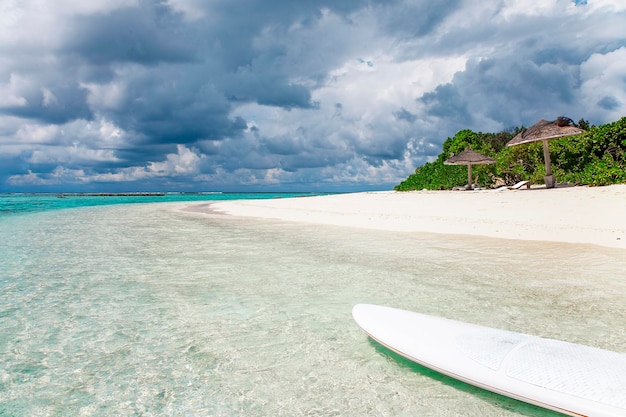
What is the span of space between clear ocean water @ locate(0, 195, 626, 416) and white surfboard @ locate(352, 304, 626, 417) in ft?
0.68

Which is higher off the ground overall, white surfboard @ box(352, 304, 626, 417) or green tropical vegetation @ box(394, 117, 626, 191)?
green tropical vegetation @ box(394, 117, 626, 191)

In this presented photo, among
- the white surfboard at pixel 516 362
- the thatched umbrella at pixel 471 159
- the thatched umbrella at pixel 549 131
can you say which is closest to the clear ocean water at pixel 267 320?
the white surfboard at pixel 516 362

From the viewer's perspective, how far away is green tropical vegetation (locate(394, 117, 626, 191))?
19953mm

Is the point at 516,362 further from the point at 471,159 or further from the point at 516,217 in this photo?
the point at 471,159

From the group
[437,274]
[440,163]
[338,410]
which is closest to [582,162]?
[440,163]

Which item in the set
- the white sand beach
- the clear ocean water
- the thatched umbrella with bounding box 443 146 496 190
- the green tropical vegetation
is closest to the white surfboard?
the clear ocean water

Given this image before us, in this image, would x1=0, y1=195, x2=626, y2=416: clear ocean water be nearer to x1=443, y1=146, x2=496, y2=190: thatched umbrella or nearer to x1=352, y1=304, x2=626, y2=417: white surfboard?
x1=352, y1=304, x2=626, y2=417: white surfboard

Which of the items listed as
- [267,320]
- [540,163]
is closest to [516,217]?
[267,320]

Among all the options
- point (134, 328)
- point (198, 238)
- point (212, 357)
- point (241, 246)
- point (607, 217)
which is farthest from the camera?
point (198, 238)

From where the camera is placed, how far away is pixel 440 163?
35.8 m

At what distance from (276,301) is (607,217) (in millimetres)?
11133

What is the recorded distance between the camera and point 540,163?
1070 inches

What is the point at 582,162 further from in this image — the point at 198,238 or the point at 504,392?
the point at 504,392

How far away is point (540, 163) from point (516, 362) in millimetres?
28978
